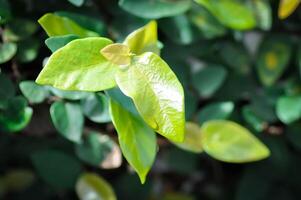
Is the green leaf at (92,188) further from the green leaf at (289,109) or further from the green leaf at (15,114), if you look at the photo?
the green leaf at (289,109)

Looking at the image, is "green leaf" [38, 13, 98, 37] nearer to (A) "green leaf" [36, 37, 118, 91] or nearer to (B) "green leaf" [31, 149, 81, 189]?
(A) "green leaf" [36, 37, 118, 91]

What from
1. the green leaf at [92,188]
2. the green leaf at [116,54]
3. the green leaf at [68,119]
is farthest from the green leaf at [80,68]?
the green leaf at [92,188]

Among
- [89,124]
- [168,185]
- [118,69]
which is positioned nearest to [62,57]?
[118,69]

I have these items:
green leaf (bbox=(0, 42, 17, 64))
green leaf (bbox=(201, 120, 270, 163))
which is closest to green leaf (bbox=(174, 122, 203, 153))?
green leaf (bbox=(201, 120, 270, 163))

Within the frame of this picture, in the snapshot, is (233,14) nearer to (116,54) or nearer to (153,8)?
(153,8)

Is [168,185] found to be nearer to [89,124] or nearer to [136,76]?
[89,124]

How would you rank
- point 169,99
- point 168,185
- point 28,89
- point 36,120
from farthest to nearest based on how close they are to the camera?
point 168,185 < point 36,120 < point 28,89 < point 169,99
